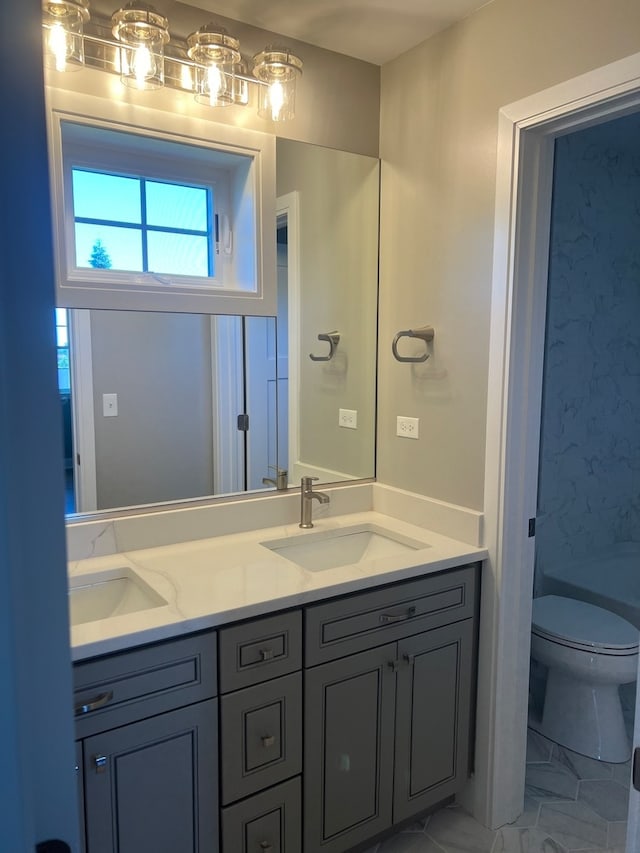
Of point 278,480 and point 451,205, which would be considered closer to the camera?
point 451,205

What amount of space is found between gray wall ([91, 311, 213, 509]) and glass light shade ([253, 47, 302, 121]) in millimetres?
704

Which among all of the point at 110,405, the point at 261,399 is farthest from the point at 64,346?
the point at 261,399

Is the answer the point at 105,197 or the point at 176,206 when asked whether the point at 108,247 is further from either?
the point at 176,206

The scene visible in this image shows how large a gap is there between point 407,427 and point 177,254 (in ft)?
3.27

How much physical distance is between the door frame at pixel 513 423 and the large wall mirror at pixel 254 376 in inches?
24.7

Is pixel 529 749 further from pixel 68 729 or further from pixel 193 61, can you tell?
pixel 193 61

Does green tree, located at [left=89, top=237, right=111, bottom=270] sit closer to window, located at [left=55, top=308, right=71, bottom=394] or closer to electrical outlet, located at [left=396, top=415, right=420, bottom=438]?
window, located at [left=55, top=308, right=71, bottom=394]

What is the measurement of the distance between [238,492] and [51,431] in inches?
68.9

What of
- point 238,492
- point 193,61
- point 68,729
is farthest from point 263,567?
point 193,61

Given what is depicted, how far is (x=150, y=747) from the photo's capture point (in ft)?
4.69

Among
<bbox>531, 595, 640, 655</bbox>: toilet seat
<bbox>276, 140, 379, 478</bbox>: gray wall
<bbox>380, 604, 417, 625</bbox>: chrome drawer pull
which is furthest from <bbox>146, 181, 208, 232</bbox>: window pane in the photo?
<bbox>531, 595, 640, 655</bbox>: toilet seat

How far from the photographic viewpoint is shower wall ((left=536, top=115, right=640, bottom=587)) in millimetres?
2861

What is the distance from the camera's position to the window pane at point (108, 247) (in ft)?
5.91

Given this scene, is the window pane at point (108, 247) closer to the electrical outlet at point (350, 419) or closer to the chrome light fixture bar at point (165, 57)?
the chrome light fixture bar at point (165, 57)
